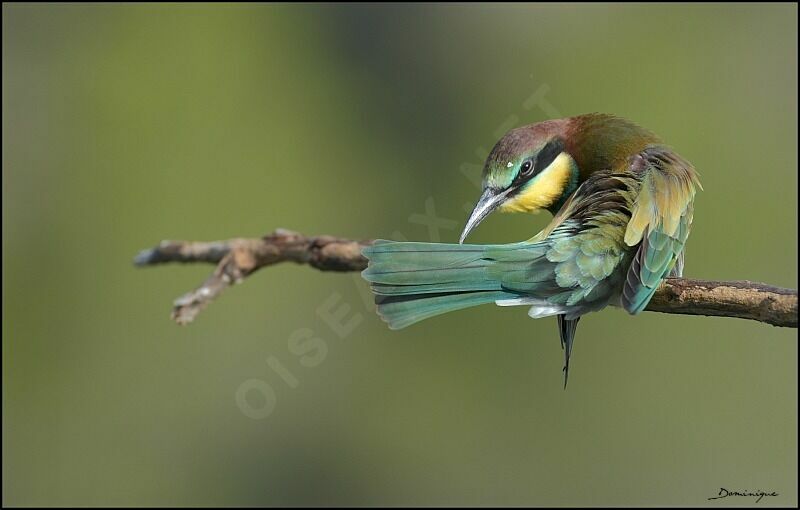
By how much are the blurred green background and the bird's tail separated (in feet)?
7.92

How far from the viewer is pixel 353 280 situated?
216 inches

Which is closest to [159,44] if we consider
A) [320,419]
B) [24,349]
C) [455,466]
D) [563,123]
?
[24,349]

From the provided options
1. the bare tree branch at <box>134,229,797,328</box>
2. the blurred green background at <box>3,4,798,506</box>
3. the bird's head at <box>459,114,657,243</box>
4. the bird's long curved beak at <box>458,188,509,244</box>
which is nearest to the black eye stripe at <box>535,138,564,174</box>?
the bird's head at <box>459,114,657,243</box>

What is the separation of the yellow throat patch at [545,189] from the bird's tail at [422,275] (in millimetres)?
437

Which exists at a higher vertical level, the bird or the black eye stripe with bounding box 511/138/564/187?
the black eye stripe with bounding box 511/138/564/187

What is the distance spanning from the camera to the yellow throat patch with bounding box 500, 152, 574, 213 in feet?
7.25

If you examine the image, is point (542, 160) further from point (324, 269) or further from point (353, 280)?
point (353, 280)

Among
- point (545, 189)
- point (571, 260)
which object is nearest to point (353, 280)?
point (545, 189)

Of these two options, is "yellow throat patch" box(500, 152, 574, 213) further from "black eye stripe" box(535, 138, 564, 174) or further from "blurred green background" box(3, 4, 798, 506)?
"blurred green background" box(3, 4, 798, 506)

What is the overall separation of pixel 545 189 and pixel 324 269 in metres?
0.55

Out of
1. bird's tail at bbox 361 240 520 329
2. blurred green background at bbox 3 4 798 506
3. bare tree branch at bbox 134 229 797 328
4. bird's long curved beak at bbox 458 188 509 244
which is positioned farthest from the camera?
blurred green background at bbox 3 4 798 506

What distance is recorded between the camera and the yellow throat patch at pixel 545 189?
2.21 meters

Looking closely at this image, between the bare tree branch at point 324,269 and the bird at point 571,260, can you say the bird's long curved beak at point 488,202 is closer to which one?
the bird at point 571,260

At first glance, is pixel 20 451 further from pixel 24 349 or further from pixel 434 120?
pixel 434 120
